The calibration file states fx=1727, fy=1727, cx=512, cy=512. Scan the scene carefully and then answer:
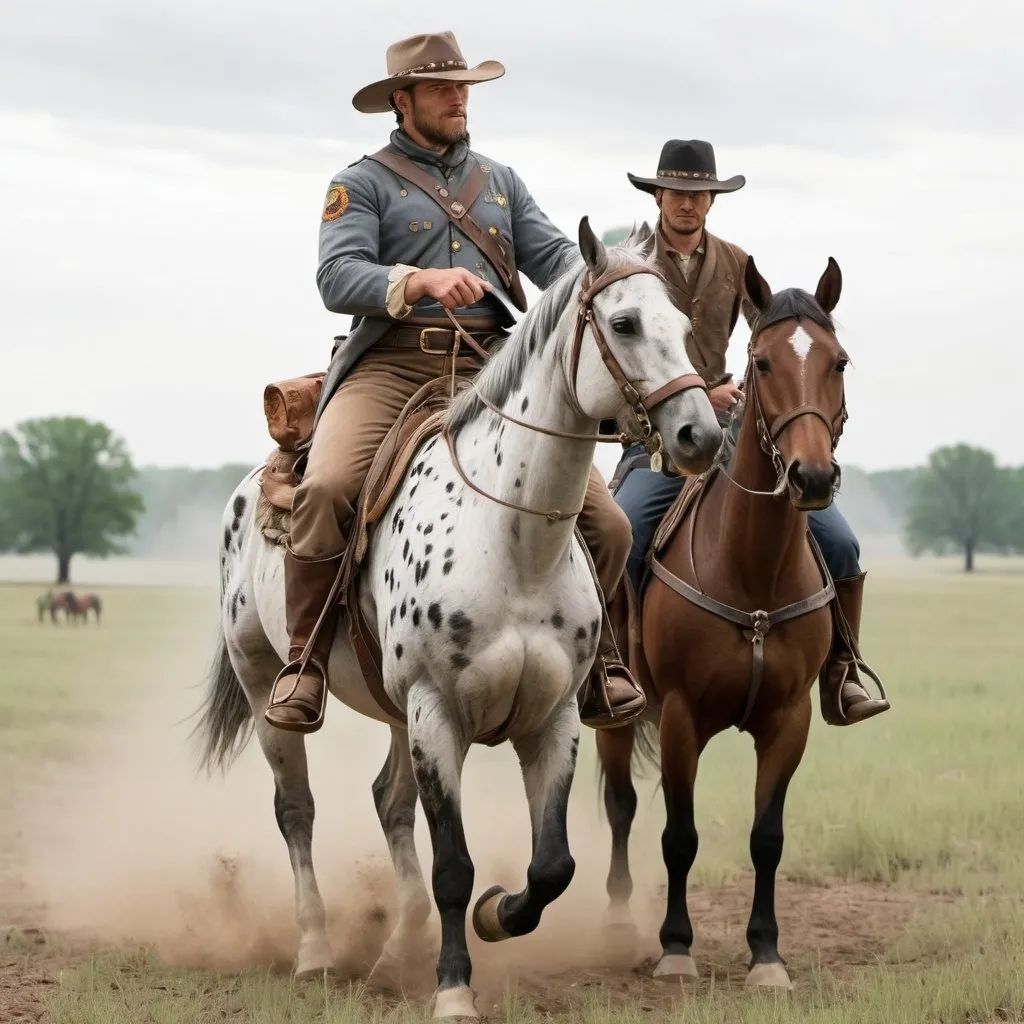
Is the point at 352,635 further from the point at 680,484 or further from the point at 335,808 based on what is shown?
the point at 335,808

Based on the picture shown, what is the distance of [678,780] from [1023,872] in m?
3.05

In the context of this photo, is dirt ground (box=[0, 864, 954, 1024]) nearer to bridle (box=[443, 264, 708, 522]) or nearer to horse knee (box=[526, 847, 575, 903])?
horse knee (box=[526, 847, 575, 903])

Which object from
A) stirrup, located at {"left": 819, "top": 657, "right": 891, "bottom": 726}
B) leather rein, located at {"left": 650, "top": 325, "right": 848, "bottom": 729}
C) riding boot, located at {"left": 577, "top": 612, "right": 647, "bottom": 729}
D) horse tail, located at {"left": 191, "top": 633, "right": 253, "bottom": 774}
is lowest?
horse tail, located at {"left": 191, "top": 633, "right": 253, "bottom": 774}

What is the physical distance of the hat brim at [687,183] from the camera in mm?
8220

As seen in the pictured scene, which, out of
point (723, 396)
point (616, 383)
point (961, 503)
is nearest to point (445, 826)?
point (616, 383)

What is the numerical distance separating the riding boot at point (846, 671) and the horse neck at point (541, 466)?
2.27 meters

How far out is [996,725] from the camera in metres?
17.0

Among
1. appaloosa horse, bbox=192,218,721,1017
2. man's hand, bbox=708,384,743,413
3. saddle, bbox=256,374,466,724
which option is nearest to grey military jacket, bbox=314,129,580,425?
saddle, bbox=256,374,466,724

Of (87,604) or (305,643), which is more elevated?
(305,643)

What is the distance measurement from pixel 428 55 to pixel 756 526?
2459 mm

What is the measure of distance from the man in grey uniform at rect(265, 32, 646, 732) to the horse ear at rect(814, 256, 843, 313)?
1.06 metres

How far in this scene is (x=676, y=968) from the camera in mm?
7637

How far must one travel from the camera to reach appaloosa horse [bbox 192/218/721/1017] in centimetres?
596

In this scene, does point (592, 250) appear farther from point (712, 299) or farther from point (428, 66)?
point (712, 299)
